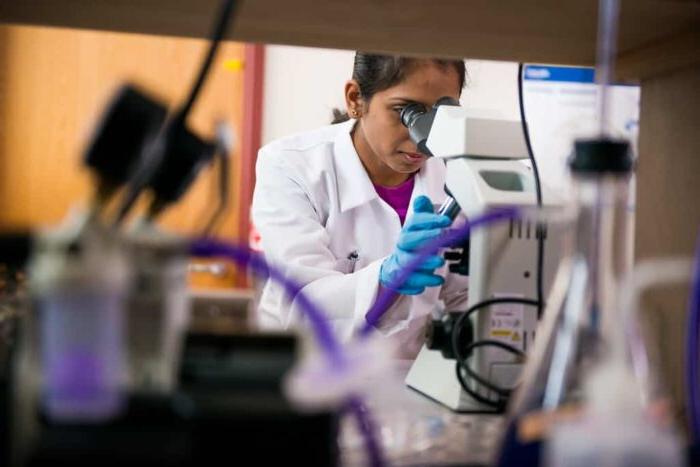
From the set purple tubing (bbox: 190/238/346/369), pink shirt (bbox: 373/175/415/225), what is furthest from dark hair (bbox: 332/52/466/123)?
purple tubing (bbox: 190/238/346/369)

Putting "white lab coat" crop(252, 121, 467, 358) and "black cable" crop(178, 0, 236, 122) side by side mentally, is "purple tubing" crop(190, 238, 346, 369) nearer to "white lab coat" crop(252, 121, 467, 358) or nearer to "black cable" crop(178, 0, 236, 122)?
"black cable" crop(178, 0, 236, 122)

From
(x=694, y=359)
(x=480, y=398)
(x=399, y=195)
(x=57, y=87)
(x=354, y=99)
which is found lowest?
(x=480, y=398)

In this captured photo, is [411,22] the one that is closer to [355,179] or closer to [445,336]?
[445,336]


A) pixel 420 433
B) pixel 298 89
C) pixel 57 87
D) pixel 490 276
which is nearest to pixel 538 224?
pixel 490 276

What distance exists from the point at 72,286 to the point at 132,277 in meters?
0.03

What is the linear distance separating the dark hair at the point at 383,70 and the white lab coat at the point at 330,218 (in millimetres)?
165

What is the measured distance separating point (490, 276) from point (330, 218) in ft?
3.37

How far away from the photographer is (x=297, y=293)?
0.42m

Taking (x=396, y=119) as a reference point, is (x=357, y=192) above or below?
below

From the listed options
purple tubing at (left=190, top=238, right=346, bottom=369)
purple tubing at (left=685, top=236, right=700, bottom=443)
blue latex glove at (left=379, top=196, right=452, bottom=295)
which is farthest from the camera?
blue latex glove at (left=379, top=196, right=452, bottom=295)

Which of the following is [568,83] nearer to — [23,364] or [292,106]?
[292,106]

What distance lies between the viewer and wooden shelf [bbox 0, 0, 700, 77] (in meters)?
0.76

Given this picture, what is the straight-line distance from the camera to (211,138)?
1.69 ft

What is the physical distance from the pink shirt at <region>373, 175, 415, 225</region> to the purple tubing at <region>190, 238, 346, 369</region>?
5.42 ft
